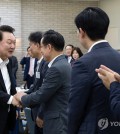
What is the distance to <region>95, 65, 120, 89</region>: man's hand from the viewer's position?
1837 millimetres

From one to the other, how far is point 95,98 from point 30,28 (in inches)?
376

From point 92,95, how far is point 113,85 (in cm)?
29

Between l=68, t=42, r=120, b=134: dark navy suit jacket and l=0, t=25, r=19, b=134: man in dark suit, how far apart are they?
127cm

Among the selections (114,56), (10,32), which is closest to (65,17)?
(10,32)

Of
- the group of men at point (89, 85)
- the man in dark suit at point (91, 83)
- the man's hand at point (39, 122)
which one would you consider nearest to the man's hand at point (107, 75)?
the group of men at point (89, 85)

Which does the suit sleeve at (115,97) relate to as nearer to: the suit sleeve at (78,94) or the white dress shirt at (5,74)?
the suit sleeve at (78,94)

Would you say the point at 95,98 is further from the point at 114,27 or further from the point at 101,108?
the point at 114,27

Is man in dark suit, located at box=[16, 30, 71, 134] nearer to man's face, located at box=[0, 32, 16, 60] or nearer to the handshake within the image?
the handshake

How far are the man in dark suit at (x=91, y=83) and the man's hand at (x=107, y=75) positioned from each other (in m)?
0.15

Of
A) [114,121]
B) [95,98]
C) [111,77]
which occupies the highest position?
[111,77]

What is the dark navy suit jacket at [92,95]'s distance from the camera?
80.8 inches

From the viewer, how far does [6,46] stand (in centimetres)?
333

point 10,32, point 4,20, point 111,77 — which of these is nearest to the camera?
point 111,77

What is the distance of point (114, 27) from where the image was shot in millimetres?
10812
